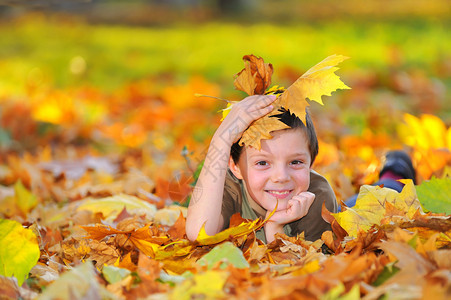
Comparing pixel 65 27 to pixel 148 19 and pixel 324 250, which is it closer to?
pixel 148 19

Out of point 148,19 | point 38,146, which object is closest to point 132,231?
point 38,146

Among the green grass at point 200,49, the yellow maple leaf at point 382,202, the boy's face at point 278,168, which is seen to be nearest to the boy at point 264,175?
the boy's face at point 278,168

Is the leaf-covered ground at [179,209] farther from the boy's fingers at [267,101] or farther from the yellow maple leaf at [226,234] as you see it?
the boy's fingers at [267,101]

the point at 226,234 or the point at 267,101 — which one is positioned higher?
the point at 267,101

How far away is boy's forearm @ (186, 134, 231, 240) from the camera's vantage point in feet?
7.11

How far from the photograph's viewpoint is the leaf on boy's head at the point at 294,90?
2094 mm

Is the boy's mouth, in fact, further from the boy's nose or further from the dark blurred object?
the dark blurred object

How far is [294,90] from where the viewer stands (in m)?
2.14

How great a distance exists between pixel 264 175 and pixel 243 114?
0.82 ft

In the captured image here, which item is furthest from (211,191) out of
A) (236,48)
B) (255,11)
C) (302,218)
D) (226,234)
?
(255,11)

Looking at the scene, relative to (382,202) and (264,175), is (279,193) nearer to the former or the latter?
(264,175)

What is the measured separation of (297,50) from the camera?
10.1 meters

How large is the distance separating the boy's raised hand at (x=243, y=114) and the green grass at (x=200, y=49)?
5.62m

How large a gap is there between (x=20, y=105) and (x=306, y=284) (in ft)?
15.7
